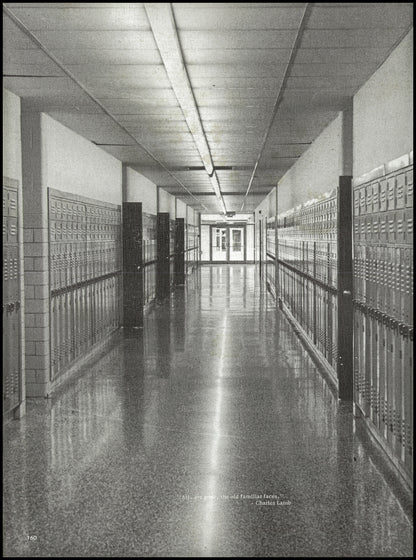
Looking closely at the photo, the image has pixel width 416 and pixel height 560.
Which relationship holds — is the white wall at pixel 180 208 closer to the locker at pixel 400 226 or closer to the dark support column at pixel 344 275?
the dark support column at pixel 344 275

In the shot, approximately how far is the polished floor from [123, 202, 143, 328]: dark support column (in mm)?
3313

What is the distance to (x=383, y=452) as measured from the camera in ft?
15.2

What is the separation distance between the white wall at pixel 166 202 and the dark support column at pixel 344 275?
11.8 meters

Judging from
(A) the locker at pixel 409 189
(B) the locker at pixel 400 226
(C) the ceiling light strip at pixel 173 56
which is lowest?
(B) the locker at pixel 400 226

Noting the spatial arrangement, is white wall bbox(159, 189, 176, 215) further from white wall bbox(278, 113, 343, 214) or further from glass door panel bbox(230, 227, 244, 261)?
glass door panel bbox(230, 227, 244, 261)

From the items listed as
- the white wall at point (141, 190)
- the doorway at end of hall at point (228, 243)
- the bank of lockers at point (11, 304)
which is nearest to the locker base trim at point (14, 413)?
the bank of lockers at point (11, 304)

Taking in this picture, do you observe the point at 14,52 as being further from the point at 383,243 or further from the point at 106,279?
the point at 106,279

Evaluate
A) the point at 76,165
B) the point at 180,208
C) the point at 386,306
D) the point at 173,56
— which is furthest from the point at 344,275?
the point at 180,208

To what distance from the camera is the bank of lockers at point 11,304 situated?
5539 mm

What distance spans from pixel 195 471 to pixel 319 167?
5482 mm

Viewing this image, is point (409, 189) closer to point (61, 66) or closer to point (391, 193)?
point (391, 193)

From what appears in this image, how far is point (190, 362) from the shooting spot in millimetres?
8117

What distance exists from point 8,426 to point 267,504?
2.63 meters

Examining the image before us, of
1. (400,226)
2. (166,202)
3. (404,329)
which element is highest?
(166,202)
